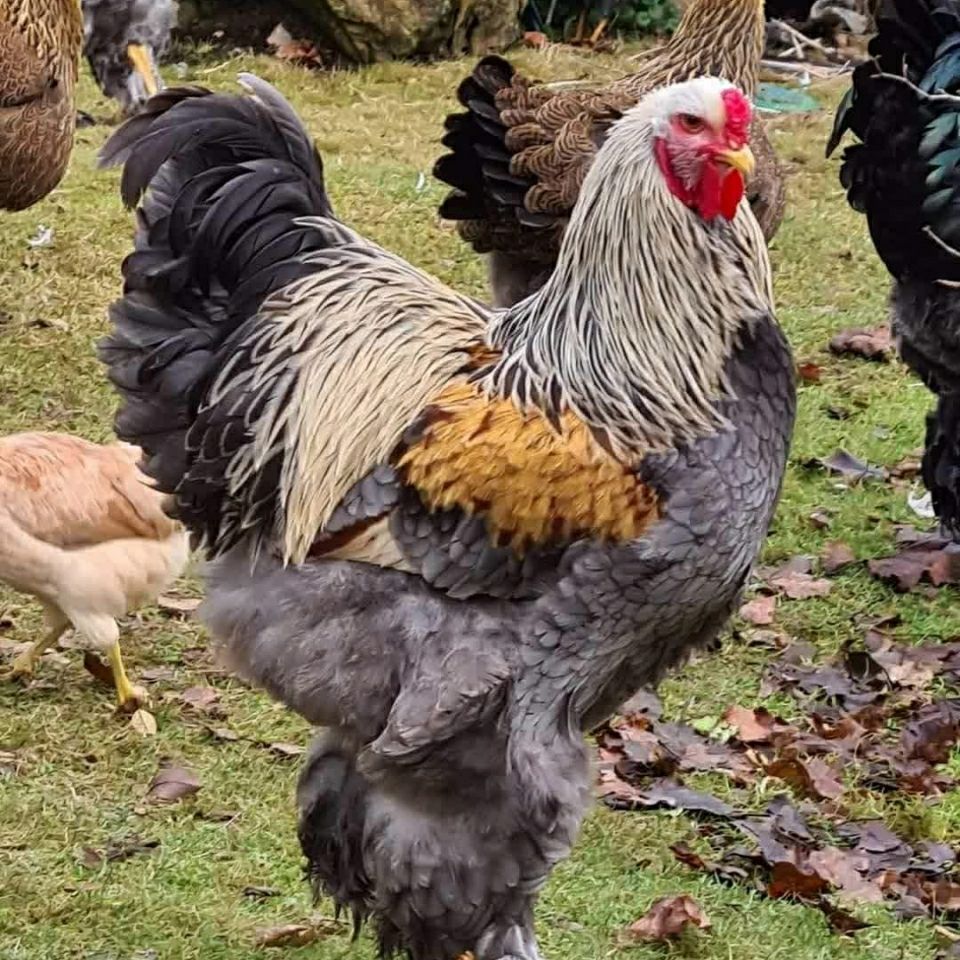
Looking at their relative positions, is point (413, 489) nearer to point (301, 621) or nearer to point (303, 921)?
point (301, 621)

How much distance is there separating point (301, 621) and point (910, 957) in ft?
5.79

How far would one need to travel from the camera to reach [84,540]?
4871 mm

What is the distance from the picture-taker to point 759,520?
3.36 m

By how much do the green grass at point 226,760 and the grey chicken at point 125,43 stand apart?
3.89 ft

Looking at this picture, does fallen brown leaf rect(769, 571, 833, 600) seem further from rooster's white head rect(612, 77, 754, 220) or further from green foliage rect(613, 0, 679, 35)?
green foliage rect(613, 0, 679, 35)

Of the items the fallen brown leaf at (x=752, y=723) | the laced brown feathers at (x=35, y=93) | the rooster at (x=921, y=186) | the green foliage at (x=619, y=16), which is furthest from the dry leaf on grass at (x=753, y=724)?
the green foliage at (x=619, y=16)

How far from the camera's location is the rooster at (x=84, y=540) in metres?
4.79

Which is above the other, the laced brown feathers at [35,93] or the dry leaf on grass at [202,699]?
the laced brown feathers at [35,93]

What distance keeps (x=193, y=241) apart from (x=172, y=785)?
1732mm

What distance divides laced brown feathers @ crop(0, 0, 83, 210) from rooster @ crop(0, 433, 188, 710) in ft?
7.24

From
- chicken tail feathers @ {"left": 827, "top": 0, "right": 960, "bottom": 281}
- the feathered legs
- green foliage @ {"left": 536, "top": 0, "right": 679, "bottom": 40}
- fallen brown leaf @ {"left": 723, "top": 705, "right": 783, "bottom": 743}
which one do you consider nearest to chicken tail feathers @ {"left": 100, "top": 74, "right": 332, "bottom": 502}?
the feathered legs

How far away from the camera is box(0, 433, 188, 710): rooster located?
479 cm

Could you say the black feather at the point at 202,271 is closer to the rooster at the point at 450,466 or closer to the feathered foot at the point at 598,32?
the rooster at the point at 450,466

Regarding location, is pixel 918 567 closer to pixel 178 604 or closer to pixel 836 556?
pixel 836 556
